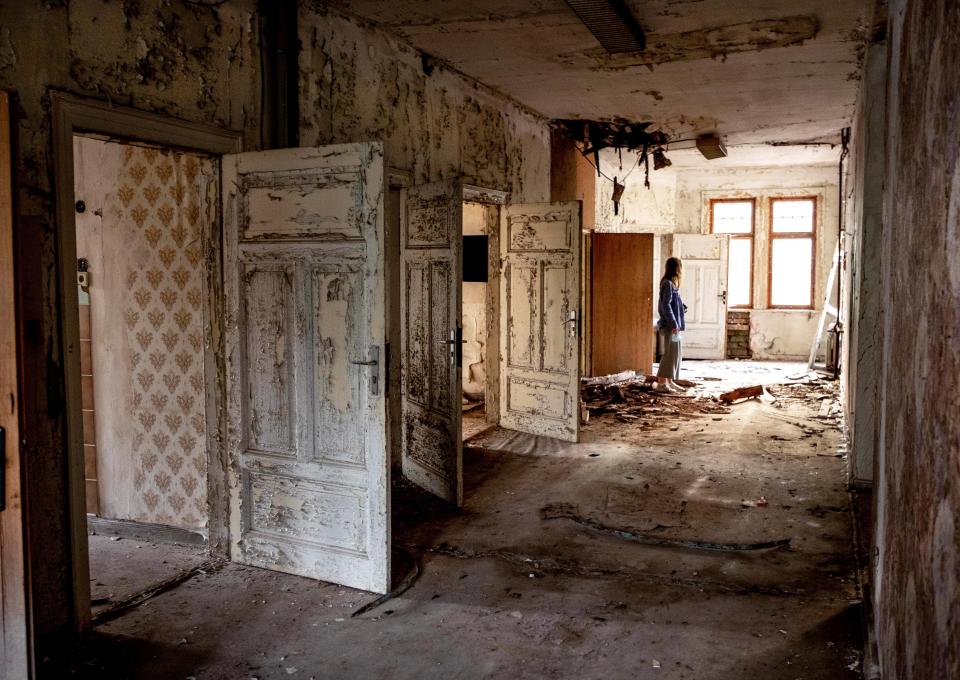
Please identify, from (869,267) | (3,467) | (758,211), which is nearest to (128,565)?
(3,467)

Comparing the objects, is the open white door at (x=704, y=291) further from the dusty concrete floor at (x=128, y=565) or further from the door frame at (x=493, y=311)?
the dusty concrete floor at (x=128, y=565)

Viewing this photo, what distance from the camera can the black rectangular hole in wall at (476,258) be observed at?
759cm

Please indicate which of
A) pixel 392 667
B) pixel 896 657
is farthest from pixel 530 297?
pixel 896 657

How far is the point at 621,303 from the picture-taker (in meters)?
9.98

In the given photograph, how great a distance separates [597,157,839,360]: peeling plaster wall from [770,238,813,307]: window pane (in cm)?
14

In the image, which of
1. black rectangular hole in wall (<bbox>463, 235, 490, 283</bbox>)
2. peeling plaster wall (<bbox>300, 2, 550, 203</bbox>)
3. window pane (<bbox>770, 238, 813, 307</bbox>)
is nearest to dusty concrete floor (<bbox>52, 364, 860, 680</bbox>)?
peeling plaster wall (<bbox>300, 2, 550, 203</bbox>)

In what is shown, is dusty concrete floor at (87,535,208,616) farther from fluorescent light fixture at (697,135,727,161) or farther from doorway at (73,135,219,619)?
fluorescent light fixture at (697,135,727,161)

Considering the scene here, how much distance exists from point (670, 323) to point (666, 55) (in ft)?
11.8

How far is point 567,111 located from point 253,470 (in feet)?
16.4

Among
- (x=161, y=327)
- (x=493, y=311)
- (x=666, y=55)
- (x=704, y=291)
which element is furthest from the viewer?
(x=704, y=291)

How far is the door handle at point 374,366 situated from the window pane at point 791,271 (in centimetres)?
1001

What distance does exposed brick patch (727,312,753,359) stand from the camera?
39.8 feet

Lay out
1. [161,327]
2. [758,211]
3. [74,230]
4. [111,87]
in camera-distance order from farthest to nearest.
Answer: [758,211] < [161,327] < [111,87] < [74,230]

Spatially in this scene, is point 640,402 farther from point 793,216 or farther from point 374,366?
point 793,216
